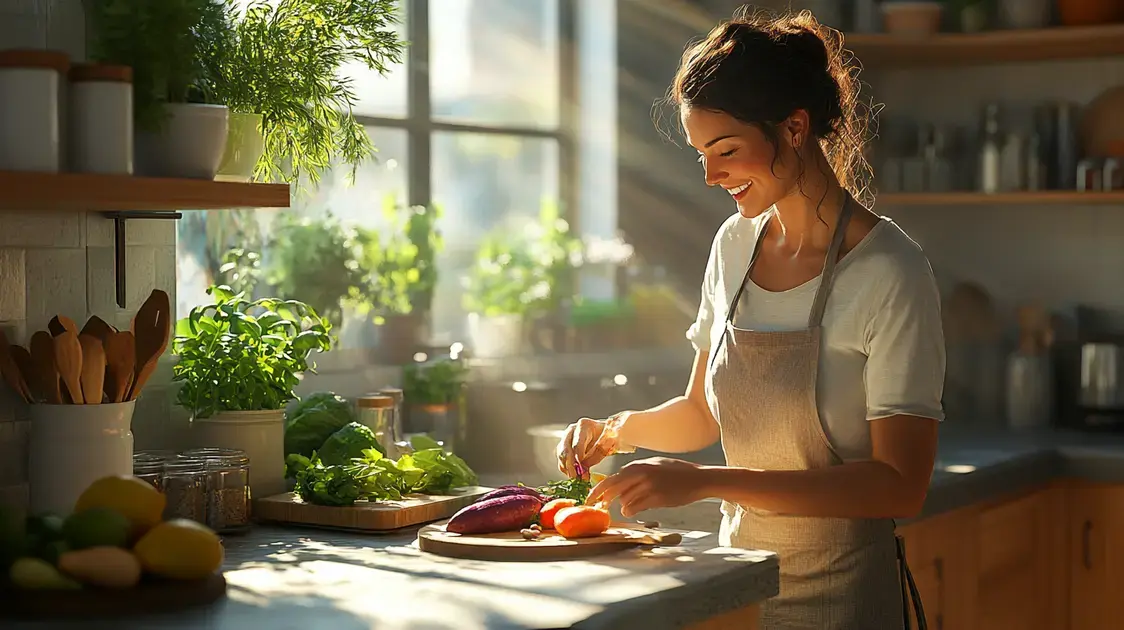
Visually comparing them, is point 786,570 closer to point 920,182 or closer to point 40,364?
point 40,364

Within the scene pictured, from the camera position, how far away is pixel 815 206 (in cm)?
209

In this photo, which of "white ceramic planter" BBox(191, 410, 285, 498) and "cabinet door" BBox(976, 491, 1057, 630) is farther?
"cabinet door" BBox(976, 491, 1057, 630)

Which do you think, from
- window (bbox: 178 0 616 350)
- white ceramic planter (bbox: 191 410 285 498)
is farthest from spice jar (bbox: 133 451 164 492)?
window (bbox: 178 0 616 350)

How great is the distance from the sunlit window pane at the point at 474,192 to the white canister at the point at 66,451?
1.29m

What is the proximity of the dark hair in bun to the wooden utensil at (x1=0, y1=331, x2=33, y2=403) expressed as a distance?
1.00 m

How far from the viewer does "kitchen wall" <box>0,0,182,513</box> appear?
192 centimetres

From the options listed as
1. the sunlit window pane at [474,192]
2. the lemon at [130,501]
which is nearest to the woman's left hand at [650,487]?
the lemon at [130,501]

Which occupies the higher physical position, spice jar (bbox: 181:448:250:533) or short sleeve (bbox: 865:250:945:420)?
short sleeve (bbox: 865:250:945:420)

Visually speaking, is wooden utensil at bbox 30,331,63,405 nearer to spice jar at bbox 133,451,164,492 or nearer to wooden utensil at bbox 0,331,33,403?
wooden utensil at bbox 0,331,33,403

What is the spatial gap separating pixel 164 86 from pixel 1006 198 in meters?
2.37

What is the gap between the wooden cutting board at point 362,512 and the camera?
6.54 feet

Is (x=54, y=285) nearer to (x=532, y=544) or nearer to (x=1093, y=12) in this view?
(x=532, y=544)

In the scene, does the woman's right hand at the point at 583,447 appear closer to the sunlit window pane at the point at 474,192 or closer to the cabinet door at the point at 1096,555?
the sunlit window pane at the point at 474,192

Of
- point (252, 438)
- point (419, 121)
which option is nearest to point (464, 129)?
point (419, 121)
